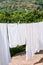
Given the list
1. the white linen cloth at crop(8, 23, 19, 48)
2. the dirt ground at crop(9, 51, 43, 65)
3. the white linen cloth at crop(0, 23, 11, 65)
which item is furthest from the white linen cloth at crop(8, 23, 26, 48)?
the dirt ground at crop(9, 51, 43, 65)

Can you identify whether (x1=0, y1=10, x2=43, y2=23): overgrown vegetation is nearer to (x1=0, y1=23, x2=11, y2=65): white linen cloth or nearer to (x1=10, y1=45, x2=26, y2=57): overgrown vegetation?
(x1=10, y1=45, x2=26, y2=57): overgrown vegetation

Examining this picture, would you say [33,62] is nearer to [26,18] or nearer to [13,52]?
[13,52]

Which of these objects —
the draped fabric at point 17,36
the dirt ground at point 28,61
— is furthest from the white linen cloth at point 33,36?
the dirt ground at point 28,61

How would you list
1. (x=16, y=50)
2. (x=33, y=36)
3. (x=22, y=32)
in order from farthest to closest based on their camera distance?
(x=16, y=50) < (x=33, y=36) < (x=22, y=32)

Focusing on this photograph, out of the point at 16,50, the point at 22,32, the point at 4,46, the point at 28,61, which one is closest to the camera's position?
the point at 4,46

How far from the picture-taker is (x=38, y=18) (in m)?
7.85

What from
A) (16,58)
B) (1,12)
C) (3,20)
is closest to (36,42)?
(16,58)

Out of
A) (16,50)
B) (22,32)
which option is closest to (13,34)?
(22,32)

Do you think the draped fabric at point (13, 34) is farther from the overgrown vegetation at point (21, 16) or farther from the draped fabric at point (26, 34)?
the overgrown vegetation at point (21, 16)

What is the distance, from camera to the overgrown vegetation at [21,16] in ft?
24.2

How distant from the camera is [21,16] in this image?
296 inches

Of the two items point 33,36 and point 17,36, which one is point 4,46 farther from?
point 33,36

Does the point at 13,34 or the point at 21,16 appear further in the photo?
the point at 21,16

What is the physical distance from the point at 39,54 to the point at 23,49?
0.77 metres
